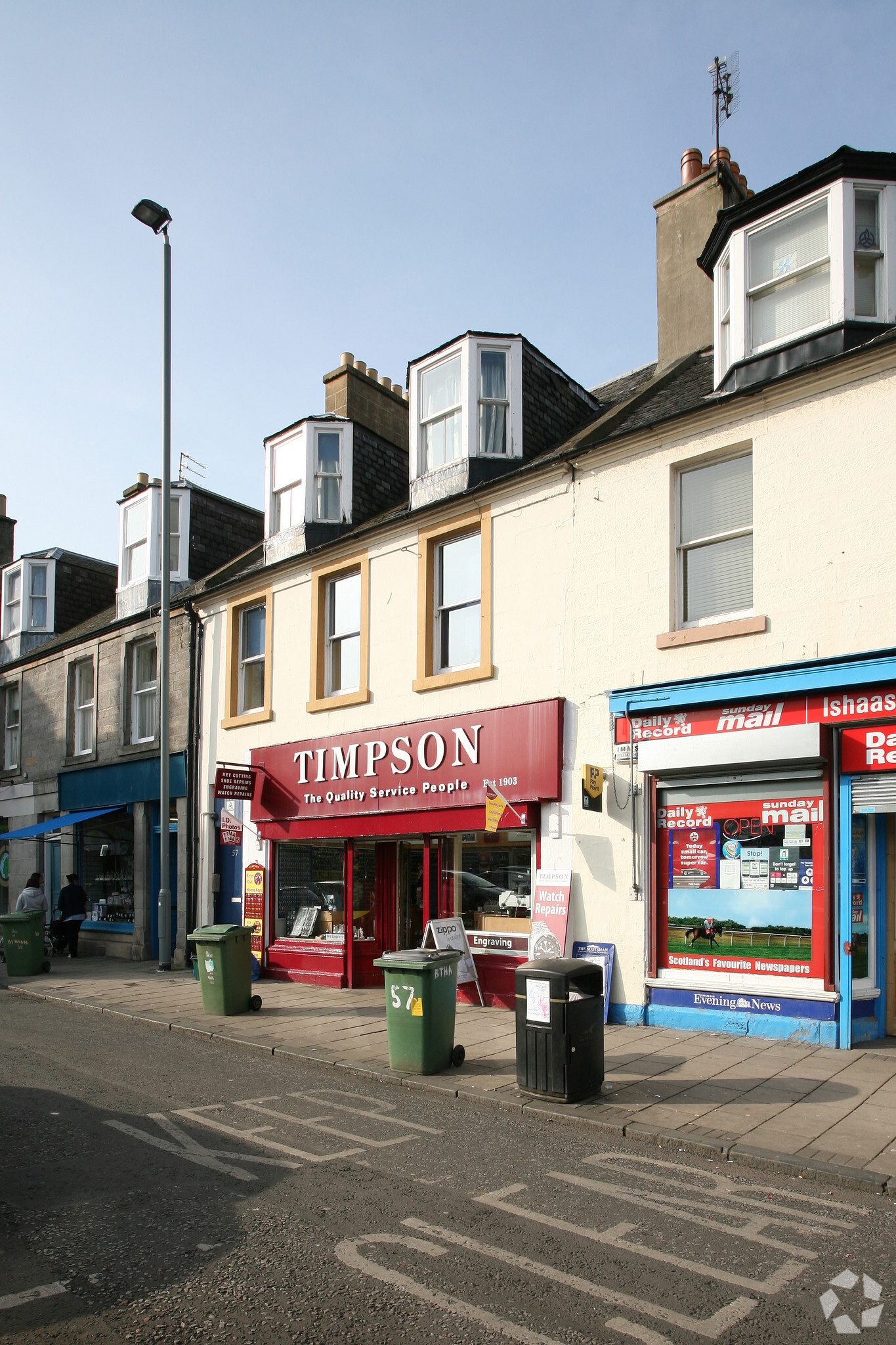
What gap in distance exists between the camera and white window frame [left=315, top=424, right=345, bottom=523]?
16562 millimetres

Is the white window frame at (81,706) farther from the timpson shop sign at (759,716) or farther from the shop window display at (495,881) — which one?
the timpson shop sign at (759,716)

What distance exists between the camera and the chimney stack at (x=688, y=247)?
14188 mm

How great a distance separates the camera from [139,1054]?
383 inches

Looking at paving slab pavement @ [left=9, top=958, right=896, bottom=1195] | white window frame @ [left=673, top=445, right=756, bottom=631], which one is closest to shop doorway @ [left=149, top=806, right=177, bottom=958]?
paving slab pavement @ [left=9, top=958, right=896, bottom=1195]

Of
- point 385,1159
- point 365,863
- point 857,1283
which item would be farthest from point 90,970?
point 857,1283

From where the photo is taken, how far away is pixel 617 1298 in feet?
13.8

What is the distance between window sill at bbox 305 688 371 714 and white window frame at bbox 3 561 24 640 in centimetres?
1352

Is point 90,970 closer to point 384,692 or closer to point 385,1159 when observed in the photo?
point 384,692

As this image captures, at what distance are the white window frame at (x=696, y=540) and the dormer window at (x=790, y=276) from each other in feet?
4.34

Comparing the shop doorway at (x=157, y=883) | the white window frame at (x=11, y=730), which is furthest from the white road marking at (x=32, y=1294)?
the white window frame at (x=11, y=730)

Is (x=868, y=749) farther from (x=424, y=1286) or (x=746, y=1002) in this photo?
(x=424, y=1286)

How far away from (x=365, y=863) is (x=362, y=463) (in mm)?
6926

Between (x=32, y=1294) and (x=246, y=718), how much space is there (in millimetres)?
12736

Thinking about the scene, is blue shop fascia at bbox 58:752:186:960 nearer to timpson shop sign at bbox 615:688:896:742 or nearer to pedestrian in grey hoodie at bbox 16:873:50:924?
pedestrian in grey hoodie at bbox 16:873:50:924
